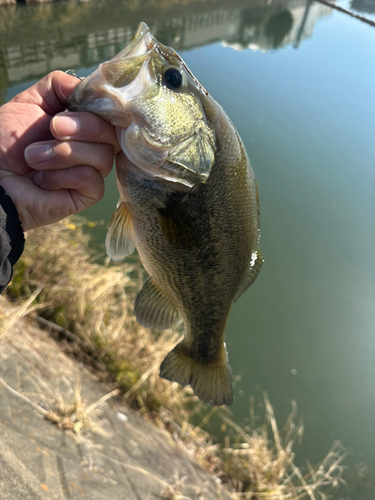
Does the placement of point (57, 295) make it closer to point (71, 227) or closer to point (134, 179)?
point (71, 227)

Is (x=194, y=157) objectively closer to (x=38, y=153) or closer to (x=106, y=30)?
(x=38, y=153)

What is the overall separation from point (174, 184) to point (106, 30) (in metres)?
17.2

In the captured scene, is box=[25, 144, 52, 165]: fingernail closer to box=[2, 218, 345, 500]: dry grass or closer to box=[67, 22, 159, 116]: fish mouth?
box=[67, 22, 159, 116]: fish mouth

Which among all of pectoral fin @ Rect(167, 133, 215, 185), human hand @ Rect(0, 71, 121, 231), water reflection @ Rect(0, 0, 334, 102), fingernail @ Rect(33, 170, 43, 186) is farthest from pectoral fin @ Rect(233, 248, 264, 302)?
water reflection @ Rect(0, 0, 334, 102)

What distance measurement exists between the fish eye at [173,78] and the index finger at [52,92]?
0.39 meters

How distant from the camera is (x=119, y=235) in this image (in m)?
1.60

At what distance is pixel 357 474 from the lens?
4.32 meters

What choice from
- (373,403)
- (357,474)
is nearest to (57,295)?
(357,474)

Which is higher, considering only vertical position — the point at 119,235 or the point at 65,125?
the point at 65,125

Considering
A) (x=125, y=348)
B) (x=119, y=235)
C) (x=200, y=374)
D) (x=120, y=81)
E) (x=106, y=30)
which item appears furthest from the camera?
(x=106, y=30)

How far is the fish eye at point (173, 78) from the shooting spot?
53.4 inches

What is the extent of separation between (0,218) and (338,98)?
1418cm

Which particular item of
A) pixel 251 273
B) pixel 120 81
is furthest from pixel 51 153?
pixel 251 273

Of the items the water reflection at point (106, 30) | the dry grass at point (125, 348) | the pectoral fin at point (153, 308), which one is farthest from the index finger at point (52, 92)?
the water reflection at point (106, 30)
